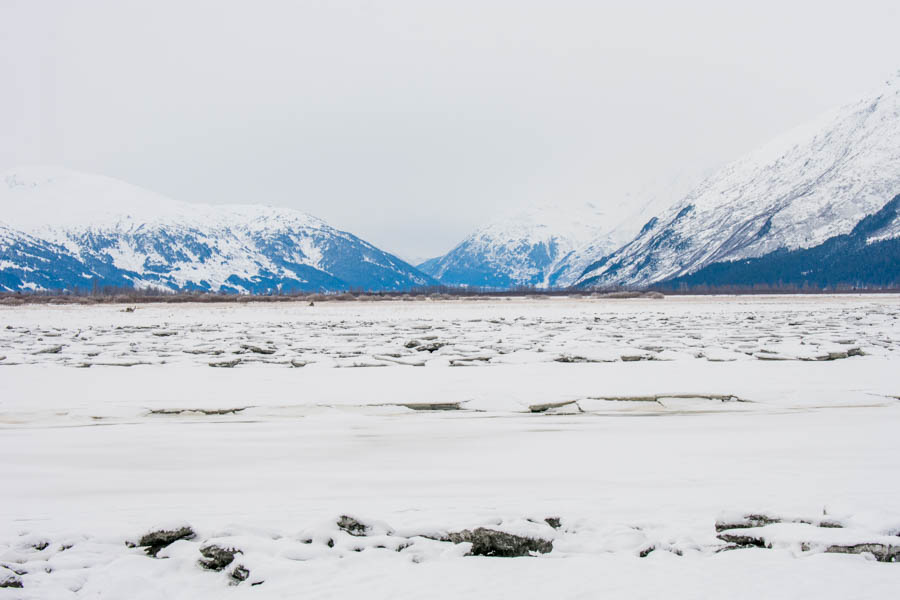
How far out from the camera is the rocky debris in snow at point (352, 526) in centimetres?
501

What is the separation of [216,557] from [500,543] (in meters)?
1.90

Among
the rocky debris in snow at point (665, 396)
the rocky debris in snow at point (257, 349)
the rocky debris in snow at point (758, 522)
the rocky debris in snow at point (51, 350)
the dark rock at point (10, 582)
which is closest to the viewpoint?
the dark rock at point (10, 582)

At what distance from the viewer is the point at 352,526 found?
16.6 feet

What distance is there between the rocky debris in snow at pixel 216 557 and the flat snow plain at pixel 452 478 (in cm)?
5

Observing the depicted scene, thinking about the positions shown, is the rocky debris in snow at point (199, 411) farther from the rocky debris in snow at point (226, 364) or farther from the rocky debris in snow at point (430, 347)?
the rocky debris in snow at point (430, 347)

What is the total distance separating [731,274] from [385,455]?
201 metres

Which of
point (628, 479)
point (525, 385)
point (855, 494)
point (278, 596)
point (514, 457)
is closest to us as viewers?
point (278, 596)

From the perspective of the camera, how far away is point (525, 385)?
1320cm

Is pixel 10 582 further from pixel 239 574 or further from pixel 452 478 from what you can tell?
pixel 452 478

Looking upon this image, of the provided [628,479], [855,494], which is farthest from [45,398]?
[855,494]

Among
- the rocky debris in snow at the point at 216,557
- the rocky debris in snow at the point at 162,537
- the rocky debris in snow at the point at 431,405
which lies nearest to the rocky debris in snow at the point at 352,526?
the rocky debris in snow at the point at 216,557

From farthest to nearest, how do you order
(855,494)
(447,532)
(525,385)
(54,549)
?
1. (525,385)
2. (855,494)
3. (447,532)
4. (54,549)

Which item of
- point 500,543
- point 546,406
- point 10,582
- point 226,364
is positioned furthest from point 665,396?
point 226,364

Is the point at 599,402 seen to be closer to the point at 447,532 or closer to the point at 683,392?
the point at 683,392
